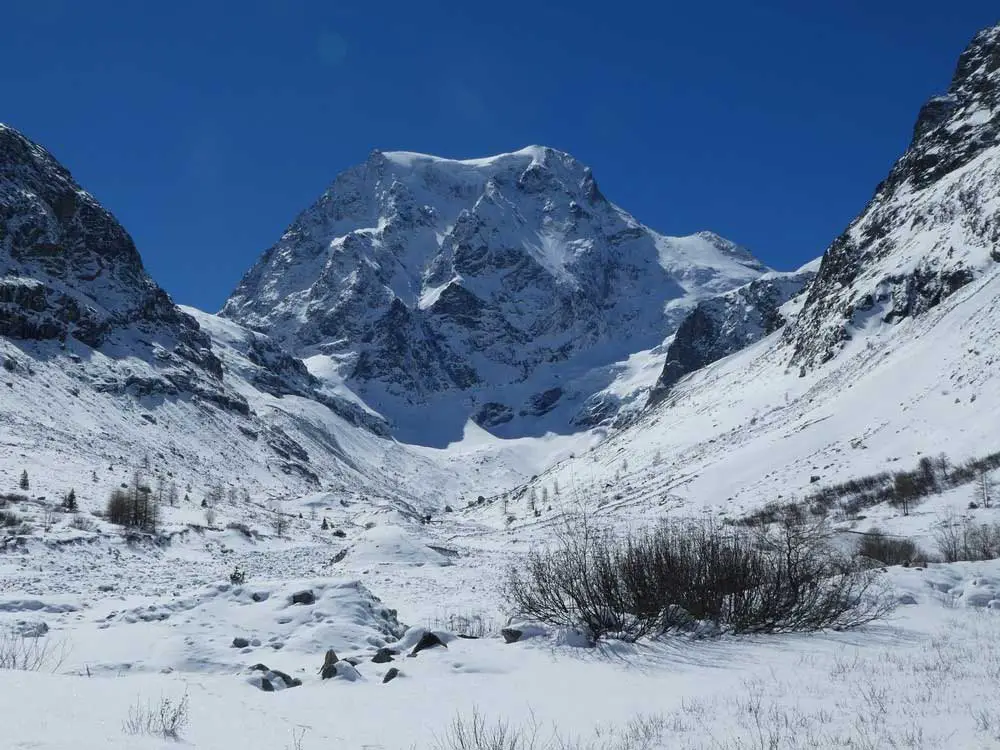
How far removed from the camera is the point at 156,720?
8.10m

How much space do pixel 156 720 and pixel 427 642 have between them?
23.0 feet

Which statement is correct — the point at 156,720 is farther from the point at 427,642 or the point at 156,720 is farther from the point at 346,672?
the point at 427,642

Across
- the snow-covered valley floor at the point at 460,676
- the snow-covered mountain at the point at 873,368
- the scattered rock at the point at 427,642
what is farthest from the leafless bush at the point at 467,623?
the snow-covered mountain at the point at 873,368

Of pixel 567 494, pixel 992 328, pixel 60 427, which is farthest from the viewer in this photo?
pixel 567 494

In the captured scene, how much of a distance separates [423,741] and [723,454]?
93330mm

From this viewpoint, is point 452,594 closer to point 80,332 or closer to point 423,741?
point 423,741

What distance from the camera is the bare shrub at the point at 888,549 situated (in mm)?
31391

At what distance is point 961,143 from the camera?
449 feet

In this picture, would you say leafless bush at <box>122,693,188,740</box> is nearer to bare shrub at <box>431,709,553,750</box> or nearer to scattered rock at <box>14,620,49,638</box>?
bare shrub at <box>431,709,553,750</box>

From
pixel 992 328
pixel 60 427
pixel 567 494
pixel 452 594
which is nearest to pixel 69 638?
pixel 452 594

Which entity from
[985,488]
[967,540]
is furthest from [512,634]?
[985,488]

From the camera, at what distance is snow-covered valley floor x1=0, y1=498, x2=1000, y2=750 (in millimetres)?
8688

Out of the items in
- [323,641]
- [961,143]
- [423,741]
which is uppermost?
[961,143]

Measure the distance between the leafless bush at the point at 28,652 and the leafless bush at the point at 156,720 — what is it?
530 centimetres
